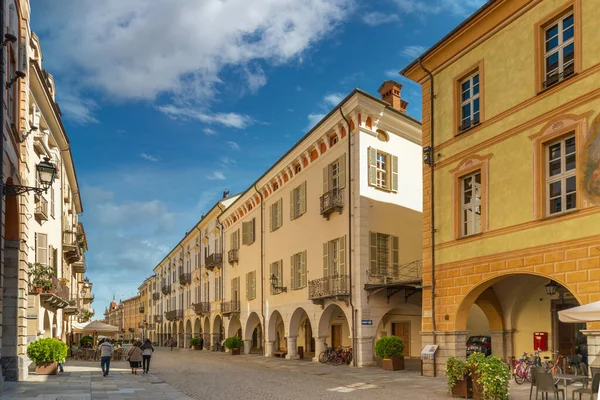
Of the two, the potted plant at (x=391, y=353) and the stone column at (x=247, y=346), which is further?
the stone column at (x=247, y=346)

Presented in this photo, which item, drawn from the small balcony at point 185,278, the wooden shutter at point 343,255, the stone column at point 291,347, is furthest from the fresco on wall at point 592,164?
the small balcony at point 185,278

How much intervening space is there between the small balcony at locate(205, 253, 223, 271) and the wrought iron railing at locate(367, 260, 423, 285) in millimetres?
22242

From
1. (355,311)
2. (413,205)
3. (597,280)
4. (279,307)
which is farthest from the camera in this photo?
(279,307)

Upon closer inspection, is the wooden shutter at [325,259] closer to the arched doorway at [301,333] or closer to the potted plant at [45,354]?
A: the arched doorway at [301,333]

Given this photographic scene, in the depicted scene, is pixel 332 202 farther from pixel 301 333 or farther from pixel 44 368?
pixel 301 333

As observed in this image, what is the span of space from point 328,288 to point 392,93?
1016cm

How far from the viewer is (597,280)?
1286 centimetres

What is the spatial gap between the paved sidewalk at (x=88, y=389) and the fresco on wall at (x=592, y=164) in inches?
421

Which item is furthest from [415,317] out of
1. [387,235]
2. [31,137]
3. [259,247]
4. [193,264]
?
[193,264]

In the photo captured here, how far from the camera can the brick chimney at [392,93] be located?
93.7 feet

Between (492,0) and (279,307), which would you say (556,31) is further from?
(279,307)

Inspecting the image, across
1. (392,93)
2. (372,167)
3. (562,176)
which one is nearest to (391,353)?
(372,167)

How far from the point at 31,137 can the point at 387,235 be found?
565 inches

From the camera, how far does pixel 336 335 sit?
109ft
